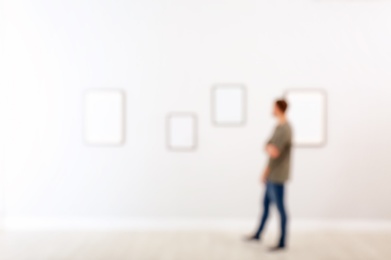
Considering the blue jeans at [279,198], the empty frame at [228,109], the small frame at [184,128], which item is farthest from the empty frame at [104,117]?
the blue jeans at [279,198]

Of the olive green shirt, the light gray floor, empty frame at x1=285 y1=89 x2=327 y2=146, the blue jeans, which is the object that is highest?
empty frame at x1=285 y1=89 x2=327 y2=146

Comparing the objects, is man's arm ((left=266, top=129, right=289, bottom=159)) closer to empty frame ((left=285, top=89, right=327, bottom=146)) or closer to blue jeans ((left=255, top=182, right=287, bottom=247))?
blue jeans ((left=255, top=182, right=287, bottom=247))

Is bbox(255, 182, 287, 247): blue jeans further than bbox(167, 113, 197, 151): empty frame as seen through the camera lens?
No

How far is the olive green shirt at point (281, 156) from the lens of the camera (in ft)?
17.6

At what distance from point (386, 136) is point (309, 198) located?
120cm

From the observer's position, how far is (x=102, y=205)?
6.53m

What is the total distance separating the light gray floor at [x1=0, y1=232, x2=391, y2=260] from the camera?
5223 millimetres

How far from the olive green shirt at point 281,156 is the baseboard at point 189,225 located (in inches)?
48.9

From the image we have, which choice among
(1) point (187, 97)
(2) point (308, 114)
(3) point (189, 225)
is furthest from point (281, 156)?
(3) point (189, 225)

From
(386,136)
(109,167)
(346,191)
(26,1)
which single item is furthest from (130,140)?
(386,136)

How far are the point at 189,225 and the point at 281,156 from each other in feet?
5.50

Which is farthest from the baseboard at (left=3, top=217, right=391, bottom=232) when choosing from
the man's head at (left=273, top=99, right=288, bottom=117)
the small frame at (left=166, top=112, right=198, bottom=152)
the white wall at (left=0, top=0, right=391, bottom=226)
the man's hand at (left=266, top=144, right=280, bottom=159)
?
the man's head at (left=273, top=99, right=288, bottom=117)

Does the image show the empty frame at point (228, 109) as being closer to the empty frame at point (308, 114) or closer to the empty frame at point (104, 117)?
the empty frame at point (308, 114)

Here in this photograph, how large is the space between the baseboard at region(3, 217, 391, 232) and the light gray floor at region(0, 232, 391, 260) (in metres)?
0.15
